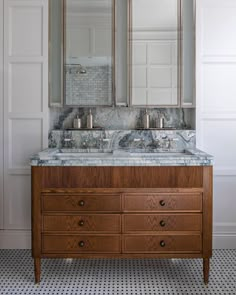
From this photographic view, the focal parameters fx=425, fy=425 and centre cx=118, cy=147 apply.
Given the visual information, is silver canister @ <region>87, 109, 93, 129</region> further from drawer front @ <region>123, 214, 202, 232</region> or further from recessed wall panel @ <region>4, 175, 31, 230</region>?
drawer front @ <region>123, 214, 202, 232</region>

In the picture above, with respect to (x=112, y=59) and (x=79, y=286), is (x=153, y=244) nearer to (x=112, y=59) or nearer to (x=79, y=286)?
(x=79, y=286)

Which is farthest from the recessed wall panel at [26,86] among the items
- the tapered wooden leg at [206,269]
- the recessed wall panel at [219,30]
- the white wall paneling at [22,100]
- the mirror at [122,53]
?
the tapered wooden leg at [206,269]

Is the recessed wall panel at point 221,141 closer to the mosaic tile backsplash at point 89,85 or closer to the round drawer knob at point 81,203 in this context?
the mosaic tile backsplash at point 89,85

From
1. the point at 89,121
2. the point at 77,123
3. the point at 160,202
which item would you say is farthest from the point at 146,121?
the point at 160,202

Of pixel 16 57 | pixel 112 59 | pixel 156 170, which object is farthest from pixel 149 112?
pixel 16 57

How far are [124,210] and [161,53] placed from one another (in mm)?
1416

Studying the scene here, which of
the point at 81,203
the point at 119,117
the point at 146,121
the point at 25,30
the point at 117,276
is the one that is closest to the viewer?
the point at 81,203

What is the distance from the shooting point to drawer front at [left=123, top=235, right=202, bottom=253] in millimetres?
2885

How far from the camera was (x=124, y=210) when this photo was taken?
9.42ft

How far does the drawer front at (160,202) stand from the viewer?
287 cm

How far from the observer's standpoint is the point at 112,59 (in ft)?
11.7

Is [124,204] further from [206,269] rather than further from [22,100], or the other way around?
[22,100]

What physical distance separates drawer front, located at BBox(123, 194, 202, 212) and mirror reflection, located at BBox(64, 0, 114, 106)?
3.42 feet

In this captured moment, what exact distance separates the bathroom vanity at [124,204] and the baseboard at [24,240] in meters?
0.76
